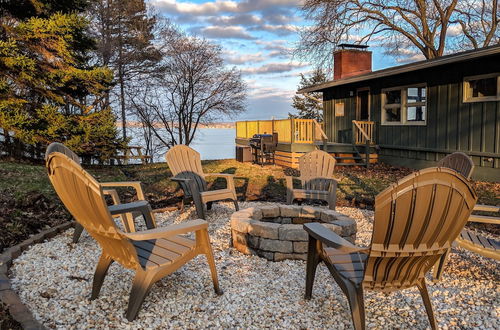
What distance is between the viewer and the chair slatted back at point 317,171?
A: 18.6 ft

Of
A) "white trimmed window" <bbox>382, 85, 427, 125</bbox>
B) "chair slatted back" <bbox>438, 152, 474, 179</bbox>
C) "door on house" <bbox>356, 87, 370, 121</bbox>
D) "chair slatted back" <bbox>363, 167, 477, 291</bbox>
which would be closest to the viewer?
"chair slatted back" <bbox>363, 167, 477, 291</bbox>

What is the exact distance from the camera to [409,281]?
2318mm

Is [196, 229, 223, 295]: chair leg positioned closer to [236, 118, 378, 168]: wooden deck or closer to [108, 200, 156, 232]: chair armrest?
[108, 200, 156, 232]: chair armrest

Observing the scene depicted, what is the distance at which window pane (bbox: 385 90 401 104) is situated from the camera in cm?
1220

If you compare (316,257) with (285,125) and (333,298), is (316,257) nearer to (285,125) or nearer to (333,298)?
(333,298)

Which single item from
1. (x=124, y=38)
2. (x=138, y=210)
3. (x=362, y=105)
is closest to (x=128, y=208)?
(x=138, y=210)

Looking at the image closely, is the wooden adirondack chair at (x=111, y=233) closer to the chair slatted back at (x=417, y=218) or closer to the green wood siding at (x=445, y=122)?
the chair slatted back at (x=417, y=218)

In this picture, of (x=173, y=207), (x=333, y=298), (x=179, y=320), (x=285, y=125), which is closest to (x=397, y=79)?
(x=285, y=125)

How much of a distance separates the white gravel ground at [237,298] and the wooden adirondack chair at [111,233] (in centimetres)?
22

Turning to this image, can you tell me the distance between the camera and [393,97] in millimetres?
12391

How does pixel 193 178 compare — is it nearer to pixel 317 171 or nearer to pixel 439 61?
pixel 317 171

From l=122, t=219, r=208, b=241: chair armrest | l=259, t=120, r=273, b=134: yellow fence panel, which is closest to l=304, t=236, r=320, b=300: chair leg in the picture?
l=122, t=219, r=208, b=241: chair armrest

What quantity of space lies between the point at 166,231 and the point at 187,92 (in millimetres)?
14537

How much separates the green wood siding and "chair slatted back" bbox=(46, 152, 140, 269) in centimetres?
883
